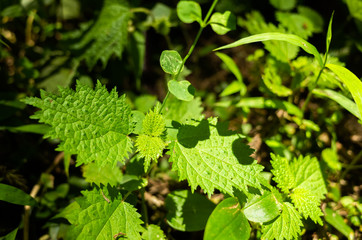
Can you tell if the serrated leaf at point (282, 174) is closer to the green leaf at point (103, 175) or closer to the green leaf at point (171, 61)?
the green leaf at point (171, 61)

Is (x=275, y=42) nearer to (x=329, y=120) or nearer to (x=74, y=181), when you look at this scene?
(x=329, y=120)

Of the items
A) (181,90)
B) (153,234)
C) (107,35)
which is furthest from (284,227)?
(107,35)

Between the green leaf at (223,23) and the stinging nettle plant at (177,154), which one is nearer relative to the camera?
the stinging nettle plant at (177,154)

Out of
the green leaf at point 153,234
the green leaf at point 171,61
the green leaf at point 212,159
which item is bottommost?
the green leaf at point 153,234

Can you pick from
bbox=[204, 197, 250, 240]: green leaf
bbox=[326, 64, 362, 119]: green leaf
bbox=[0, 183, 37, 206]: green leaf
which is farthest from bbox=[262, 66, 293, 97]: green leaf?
bbox=[0, 183, 37, 206]: green leaf

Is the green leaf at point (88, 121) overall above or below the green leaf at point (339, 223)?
above

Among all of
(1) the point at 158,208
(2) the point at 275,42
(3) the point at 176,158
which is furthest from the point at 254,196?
(2) the point at 275,42

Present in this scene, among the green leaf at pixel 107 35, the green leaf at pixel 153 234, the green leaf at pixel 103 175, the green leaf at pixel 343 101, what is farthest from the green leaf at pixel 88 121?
the green leaf at pixel 343 101

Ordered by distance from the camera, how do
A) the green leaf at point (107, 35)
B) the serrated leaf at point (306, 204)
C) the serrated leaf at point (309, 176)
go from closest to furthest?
the serrated leaf at point (306, 204) → the serrated leaf at point (309, 176) → the green leaf at point (107, 35)
